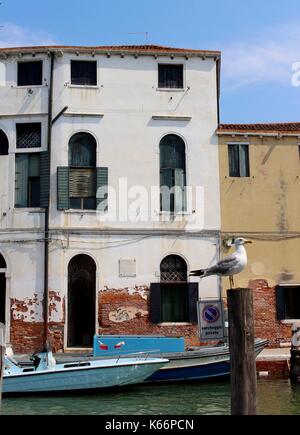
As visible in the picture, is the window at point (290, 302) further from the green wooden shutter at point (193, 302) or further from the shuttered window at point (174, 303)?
the shuttered window at point (174, 303)

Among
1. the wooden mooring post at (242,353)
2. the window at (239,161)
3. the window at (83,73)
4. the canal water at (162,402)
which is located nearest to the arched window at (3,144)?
the window at (83,73)

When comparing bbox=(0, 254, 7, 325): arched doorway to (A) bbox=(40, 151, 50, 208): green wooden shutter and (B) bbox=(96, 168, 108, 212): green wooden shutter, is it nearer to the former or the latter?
(A) bbox=(40, 151, 50, 208): green wooden shutter

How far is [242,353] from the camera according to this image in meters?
6.21

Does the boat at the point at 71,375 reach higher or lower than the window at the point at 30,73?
lower

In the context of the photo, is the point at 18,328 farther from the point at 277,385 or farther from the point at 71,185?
the point at 277,385

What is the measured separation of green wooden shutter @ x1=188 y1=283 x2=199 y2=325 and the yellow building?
864mm

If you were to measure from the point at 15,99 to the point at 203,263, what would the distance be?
684cm

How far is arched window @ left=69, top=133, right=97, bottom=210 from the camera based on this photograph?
640 inches

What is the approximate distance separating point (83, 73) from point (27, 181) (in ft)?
11.2

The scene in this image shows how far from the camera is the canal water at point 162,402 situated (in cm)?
1038

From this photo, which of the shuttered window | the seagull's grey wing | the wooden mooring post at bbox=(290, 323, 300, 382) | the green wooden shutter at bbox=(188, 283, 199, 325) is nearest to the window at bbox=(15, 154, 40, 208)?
the shuttered window

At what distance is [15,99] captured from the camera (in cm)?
1662

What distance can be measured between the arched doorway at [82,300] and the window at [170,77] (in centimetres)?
535
